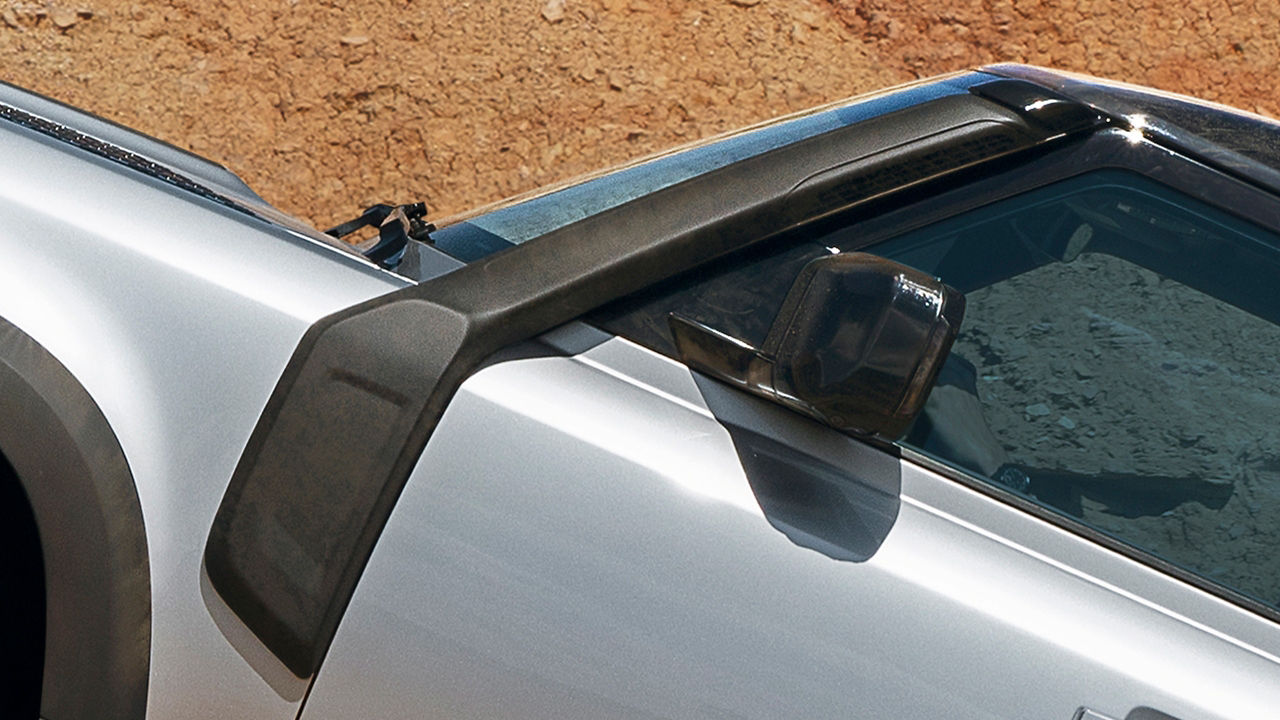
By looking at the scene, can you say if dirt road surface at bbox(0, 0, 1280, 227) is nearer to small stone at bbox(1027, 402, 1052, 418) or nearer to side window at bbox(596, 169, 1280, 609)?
side window at bbox(596, 169, 1280, 609)

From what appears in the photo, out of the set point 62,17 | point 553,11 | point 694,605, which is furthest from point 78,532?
point 553,11

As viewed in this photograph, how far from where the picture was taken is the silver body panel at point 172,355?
147cm

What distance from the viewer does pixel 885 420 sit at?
1.33m

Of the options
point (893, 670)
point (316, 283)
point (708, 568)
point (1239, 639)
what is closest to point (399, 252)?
point (316, 283)

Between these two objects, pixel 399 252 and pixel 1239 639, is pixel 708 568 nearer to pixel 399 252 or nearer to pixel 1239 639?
pixel 1239 639

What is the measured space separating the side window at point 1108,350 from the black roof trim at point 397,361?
0.06m

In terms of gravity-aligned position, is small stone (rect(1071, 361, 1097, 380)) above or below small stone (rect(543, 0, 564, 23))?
below

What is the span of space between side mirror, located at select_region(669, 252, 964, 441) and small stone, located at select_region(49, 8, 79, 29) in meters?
6.00

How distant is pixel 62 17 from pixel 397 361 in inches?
228

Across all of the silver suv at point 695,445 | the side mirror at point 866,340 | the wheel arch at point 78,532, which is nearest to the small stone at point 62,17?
the silver suv at point 695,445

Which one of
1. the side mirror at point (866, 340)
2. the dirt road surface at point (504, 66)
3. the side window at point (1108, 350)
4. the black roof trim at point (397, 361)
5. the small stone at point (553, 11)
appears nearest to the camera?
the side mirror at point (866, 340)

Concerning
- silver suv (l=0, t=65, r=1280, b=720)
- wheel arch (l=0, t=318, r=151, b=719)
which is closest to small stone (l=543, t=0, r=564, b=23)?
silver suv (l=0, t=65, r=1280, b=720)

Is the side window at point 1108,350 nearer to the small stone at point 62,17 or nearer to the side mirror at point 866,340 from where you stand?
the side mirror at point 866,340

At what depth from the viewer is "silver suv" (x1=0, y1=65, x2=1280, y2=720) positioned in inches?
54.7
